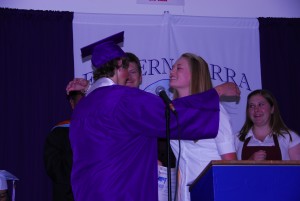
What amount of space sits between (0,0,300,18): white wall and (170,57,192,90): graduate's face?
2.42 metres

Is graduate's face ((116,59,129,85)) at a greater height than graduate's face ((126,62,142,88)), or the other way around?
graduate's face ((126,62,142,88))

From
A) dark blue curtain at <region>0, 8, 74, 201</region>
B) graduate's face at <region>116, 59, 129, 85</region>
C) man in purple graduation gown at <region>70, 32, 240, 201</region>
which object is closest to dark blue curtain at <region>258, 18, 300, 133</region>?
dark blue curtain at <region>0, 8, 74, 201</region>

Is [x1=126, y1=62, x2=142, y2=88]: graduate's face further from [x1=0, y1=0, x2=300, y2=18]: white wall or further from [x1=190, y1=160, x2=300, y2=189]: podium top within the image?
[x1=190, y1=160, x2=300, y2=189]: podium top

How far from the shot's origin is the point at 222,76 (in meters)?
5.70

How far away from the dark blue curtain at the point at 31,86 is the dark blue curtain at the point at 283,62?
207 centimetres

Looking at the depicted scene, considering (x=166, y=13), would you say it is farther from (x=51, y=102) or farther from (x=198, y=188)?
(x=198, y=188)

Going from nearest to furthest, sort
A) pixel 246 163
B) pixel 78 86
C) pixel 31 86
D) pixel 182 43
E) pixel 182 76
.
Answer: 1. pixel 246 163
2. pixel 182 76
3. pixel 78 86
4. pixel 31 86
5. pixel 182 43

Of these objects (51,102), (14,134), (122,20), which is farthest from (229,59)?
(14,134)

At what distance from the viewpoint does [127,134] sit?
302cm

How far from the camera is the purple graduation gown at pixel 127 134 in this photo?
9.73ft

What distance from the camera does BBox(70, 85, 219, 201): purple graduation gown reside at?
2.96 m

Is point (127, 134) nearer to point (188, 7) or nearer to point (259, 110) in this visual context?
point (259, 110)

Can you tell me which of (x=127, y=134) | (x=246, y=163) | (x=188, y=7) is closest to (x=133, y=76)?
(x=127, y=134)

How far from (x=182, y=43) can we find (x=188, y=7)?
57 centimetres
